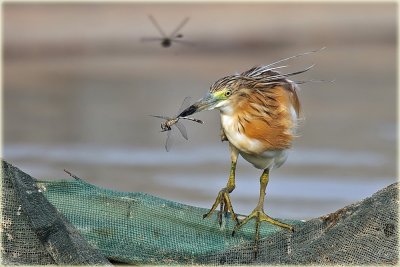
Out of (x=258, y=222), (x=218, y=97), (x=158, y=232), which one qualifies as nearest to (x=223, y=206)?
(x=258, y=222)

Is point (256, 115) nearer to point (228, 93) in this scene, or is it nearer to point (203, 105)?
point (228, 93)

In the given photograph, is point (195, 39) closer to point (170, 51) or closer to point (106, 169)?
point (170, 51)

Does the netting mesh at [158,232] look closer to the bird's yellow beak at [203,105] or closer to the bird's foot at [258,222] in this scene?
the bird's foot at [258,222]

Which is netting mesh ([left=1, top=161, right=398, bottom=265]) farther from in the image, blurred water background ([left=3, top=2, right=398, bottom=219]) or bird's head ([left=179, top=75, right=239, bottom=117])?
blurred water background ([left=3, top=2, right=398, bottom=219])

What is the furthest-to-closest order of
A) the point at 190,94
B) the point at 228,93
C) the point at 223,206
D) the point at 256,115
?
the point at 190,94 → the point at 223,206 → the point at 256,115 → the point at 228,93

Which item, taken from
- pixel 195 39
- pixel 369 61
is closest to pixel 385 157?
pixel 369 61
